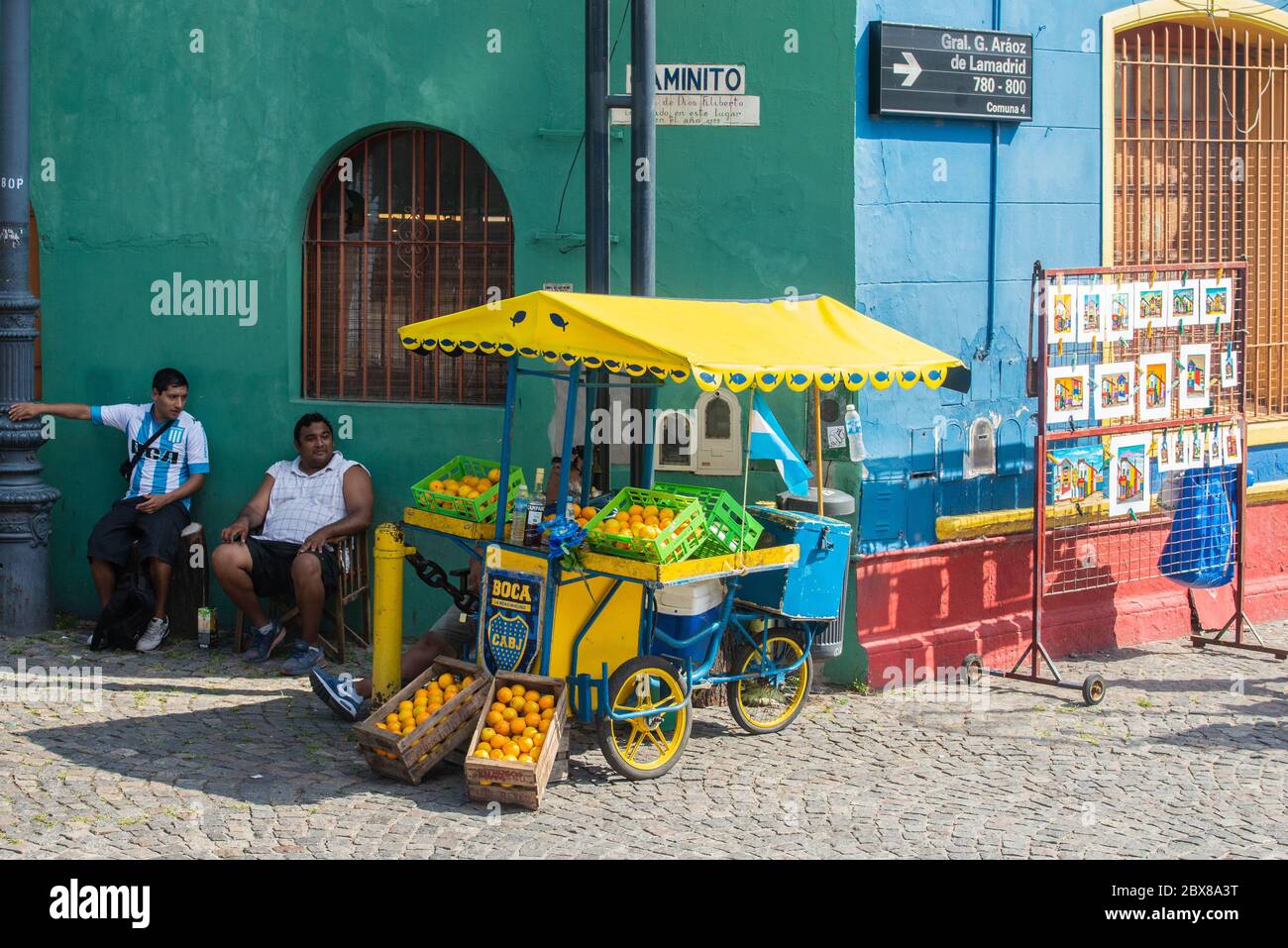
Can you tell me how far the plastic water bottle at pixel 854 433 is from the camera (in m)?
8.37

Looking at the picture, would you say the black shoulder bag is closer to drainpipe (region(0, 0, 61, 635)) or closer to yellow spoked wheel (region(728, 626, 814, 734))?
drainpipe (region(0, 0, 61, 635))

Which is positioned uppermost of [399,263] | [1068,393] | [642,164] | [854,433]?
[642,164]

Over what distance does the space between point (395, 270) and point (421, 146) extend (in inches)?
29.9

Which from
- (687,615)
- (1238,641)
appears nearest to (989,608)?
(1238,641)

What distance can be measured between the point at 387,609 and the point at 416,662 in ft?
1.02

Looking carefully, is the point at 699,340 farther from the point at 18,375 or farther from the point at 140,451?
the point at 18,375

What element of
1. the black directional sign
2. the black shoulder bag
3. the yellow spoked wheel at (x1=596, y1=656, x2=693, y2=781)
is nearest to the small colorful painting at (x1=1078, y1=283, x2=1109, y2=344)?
the black directional sign

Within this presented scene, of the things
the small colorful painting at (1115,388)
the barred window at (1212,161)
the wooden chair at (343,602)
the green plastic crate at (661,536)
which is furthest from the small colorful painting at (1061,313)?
the wooden chair at (343,602)

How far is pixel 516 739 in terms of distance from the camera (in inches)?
263

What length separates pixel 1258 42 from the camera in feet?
34.6

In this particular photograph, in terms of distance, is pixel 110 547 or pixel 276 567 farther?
pixel 110 547

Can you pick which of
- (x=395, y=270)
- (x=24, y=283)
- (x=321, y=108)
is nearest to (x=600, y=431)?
(x=395, y=270)

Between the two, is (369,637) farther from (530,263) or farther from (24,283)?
(24,283)

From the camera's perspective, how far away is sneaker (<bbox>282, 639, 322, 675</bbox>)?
28.7ft
